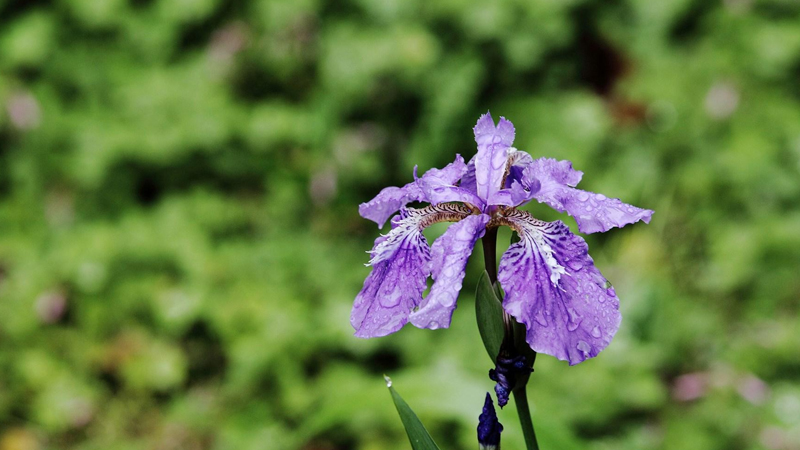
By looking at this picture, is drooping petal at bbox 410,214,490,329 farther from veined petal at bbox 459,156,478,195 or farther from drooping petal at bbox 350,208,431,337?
veined petal at bbox 459,156,478,195

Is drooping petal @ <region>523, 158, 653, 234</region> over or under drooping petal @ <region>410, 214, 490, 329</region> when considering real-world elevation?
over

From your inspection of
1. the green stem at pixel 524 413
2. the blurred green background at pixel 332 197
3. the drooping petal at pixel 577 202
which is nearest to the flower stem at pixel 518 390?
the green stem at pixel 524 413

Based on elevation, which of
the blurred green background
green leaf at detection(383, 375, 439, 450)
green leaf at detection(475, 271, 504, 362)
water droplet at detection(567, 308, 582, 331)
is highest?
the blurred green background

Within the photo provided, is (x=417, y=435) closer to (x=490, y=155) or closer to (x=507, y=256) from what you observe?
(x=507, y=256)

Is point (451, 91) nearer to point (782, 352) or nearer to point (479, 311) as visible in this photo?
point (782, 352)

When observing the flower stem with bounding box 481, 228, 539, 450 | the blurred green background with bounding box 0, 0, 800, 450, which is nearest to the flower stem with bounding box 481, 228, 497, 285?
the flower stem with bounding box 481, 228, 539, 450

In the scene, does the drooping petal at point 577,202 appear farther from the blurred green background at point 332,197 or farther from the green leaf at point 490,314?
the blurred green background at point 332,197
